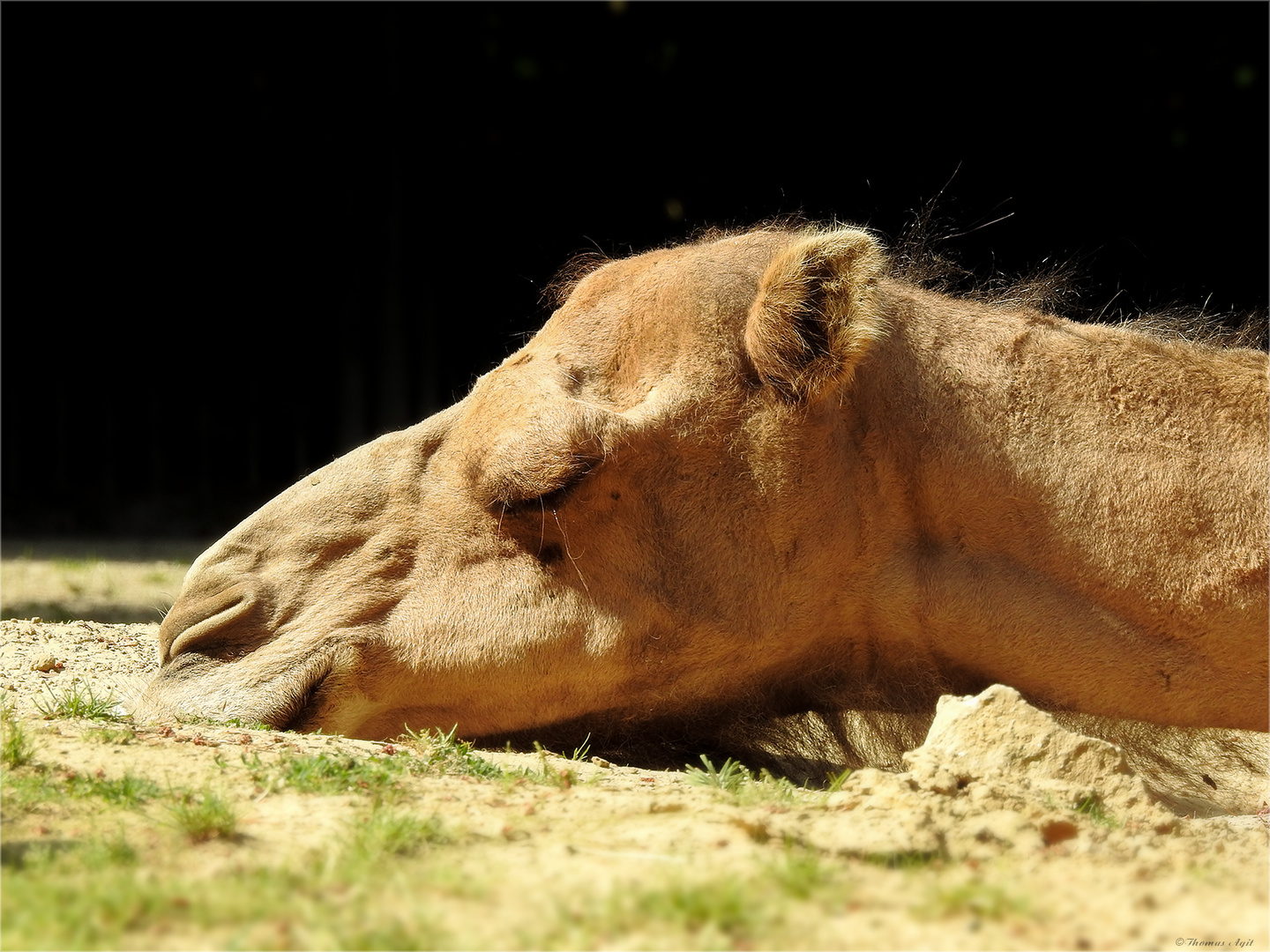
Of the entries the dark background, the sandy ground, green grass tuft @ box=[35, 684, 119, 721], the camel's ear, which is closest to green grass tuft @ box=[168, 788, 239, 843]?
the sandy ground

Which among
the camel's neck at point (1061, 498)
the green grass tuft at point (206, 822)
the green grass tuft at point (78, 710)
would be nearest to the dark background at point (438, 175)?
the camel's neck at point (1061, 498)

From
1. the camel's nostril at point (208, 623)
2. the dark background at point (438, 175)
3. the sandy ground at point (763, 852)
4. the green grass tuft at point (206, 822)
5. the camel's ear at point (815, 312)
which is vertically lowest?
the sandy ground at point (763, 852)

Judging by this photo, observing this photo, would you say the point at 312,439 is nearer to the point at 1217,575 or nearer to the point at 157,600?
the point at 157,600

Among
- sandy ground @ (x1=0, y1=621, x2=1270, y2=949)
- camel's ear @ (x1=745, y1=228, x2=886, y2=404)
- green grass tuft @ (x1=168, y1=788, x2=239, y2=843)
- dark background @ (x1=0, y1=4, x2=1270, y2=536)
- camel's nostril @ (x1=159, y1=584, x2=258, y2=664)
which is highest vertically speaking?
dark background @ (x1=0, y1=4, x2=1270, y2=536)

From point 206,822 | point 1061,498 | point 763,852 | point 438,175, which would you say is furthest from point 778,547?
point 438,175

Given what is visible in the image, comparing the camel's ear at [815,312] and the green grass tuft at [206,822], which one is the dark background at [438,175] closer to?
the camel's ear at [815,312]

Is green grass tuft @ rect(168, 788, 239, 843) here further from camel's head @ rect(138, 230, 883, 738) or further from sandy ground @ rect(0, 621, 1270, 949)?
camel's head @ rect(138, 230, 883, 738)

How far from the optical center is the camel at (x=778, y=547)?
3756mm

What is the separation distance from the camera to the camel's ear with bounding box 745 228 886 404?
3848 mm

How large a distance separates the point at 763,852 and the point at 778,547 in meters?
1.52

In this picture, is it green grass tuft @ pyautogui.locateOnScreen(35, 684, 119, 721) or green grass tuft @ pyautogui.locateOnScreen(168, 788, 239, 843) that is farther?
green grass tuft @ pyautogui.locateOnScreen(35, 684, 119, 721)

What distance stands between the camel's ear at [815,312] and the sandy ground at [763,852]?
1200 mm

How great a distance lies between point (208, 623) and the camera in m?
3.68

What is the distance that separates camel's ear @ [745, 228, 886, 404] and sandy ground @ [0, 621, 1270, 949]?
1200 millimetres
